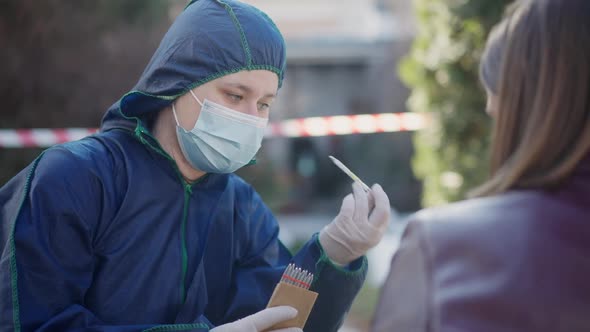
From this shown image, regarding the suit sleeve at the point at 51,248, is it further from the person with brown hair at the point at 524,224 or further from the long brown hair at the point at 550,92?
the long brown hair at the point at 550,92

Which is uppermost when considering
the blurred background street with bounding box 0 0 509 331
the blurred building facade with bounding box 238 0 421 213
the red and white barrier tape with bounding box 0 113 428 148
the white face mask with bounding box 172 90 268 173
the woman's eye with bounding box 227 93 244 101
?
the woman's eye with bounding box 227 93 244 101

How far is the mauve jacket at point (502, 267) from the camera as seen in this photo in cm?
118

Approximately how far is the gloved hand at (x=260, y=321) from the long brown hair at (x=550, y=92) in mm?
835

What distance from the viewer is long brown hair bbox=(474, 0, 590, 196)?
127cm

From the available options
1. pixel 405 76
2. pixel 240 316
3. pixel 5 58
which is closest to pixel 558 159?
pixel 240 316

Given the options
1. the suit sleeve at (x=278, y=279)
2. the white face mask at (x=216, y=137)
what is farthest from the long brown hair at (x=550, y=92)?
the white face mask at (x=216, y=137)

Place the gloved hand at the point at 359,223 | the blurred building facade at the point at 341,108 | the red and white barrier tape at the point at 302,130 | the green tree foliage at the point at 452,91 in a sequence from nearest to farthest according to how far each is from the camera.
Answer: the gloved hand at the point at 359,223 < the green tree foliage at the point at 452,91 < the red and white barrier tape at the point at 302,130 < the blurred building facade at the point at 341,108

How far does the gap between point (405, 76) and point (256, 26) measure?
11.3ft

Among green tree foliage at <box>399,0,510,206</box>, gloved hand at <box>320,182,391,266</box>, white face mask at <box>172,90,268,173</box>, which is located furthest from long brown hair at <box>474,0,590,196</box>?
green tree foliage at <box>399,0,510,206</box>

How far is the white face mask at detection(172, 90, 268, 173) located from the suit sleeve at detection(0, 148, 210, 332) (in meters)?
0.32

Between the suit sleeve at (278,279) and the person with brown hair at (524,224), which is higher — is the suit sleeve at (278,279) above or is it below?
below

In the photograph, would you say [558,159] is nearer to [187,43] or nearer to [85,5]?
[187,43]

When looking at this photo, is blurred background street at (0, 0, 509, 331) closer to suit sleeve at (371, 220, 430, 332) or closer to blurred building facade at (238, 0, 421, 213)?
blurred building facade at (238, 0, 421, 213)

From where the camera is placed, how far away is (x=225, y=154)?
2.16 metres
